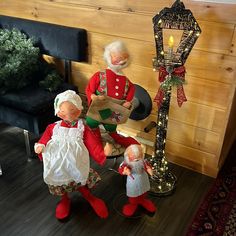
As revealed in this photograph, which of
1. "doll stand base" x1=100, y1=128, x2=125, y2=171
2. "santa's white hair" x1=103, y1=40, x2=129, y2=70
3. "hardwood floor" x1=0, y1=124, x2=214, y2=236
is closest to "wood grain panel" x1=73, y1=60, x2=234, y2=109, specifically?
"santa's white hair" x1=103, y1=40, x2=129, y2=70

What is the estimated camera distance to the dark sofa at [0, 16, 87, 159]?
1849mm

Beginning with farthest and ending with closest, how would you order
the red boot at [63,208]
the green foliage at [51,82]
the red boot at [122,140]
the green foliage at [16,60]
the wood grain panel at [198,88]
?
the green foliage at [51,82], the green foliage at [16,60], the red boot at [122,140], the wood grain panel at [198,88], the red boot at [63,208]

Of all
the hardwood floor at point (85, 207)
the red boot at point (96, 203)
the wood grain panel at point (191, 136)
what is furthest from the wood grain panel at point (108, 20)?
the red boot at point (96, 203)

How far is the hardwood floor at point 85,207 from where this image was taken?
1.50 m

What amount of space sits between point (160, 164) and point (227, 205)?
44 cm

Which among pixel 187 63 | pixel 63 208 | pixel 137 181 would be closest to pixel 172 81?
pixel 187 63

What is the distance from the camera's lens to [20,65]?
1931 millimetres

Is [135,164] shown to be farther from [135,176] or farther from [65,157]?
[65,157]

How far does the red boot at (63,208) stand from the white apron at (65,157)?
0.17m

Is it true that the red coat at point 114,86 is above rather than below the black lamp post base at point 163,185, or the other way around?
above

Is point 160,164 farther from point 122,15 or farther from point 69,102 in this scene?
point 122,15

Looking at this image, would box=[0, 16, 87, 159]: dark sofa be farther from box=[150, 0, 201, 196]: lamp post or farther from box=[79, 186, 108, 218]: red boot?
box=[150, 0, 201, 196]: lamp post

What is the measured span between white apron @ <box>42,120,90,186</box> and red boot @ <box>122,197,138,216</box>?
0.30 meters

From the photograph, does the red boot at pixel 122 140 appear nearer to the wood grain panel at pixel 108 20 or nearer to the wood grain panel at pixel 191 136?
the wood grain panel at pixel 191 136
